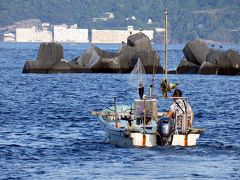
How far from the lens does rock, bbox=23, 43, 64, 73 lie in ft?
343

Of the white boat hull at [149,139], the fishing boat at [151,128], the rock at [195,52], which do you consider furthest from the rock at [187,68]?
the white boat hull at [149,139]

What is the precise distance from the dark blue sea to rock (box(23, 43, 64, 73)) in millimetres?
22735

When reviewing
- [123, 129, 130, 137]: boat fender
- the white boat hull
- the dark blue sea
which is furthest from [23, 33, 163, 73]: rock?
[123, 129, 130, 137]: boat fender

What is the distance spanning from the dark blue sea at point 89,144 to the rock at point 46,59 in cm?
2274

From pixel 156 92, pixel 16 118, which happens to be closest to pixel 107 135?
pixel 16 118

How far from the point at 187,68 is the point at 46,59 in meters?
13.8

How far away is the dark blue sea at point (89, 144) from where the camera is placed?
120 ft

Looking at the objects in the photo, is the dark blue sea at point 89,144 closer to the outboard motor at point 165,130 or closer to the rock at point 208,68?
the outboard motor at point 165,130

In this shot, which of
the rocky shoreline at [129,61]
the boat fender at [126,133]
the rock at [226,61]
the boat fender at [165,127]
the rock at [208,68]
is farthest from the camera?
the rock at [208,68]

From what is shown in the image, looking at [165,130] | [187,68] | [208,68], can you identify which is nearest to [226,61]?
[208,68]

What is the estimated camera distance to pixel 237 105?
69000mm

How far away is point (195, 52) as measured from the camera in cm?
10525

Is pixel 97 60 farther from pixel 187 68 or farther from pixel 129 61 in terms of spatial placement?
pixel 187 68

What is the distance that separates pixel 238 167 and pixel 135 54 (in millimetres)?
67417
